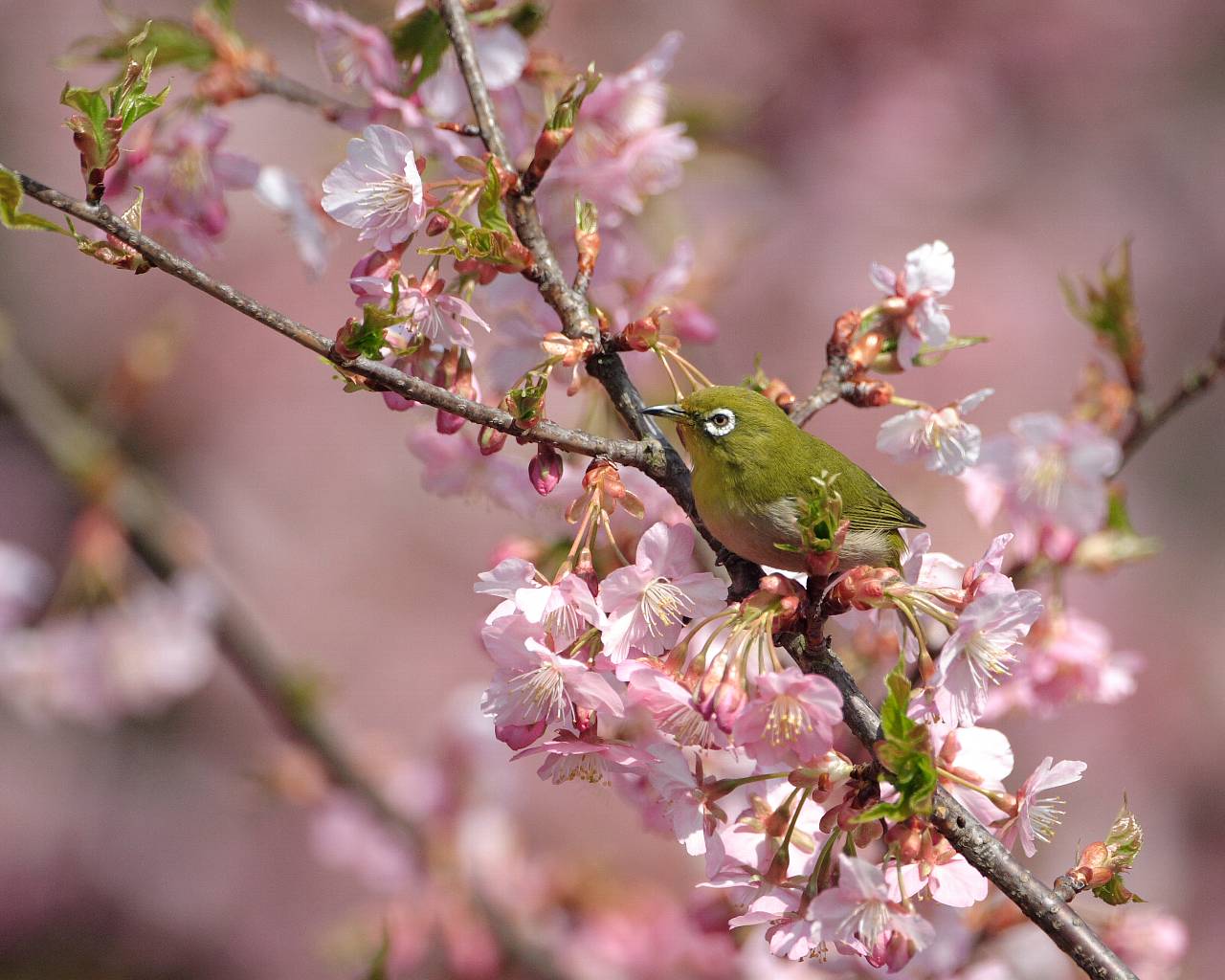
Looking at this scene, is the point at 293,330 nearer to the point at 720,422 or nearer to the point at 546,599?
the point at 546,599

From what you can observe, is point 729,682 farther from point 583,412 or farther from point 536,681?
point 583,412

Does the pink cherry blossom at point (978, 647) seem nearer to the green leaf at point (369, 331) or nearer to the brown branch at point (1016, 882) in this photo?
the brown branch at point (1016, 882)

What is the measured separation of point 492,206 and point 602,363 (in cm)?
22

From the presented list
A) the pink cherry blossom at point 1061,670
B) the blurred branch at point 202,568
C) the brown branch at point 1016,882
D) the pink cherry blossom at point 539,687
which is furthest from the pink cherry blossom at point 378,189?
the blurred branch at point 202,568

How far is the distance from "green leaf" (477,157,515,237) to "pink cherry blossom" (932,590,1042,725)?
2.19 feet

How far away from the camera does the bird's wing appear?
1385mm

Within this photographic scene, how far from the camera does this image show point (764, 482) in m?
1.26

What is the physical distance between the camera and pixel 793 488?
1.31 meters

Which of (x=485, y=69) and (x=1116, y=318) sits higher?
(x=1116, y=318)

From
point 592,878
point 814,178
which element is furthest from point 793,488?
point 814,178

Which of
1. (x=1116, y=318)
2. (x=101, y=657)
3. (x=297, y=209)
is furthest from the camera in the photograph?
(x=101, y=657)

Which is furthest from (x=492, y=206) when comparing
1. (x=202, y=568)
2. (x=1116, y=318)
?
(x=202, y=568)

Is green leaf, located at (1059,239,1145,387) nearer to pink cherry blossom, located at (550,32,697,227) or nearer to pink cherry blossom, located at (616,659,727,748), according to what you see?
pink cherry blossom, located at (550,32,697,227)

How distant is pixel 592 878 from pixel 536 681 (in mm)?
2039
